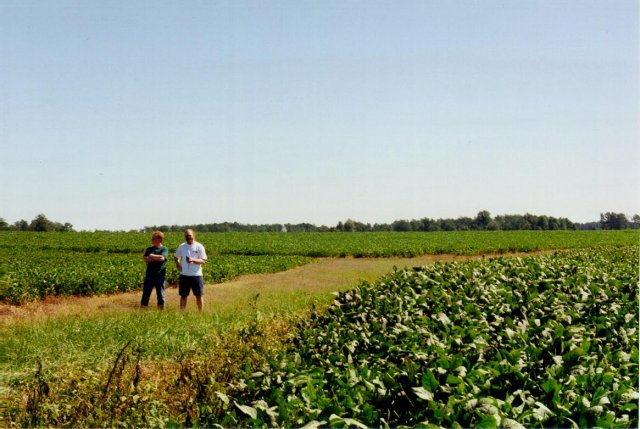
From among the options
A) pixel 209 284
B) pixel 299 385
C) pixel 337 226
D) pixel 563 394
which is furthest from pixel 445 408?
pixel 337 226

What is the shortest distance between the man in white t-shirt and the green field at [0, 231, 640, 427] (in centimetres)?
73

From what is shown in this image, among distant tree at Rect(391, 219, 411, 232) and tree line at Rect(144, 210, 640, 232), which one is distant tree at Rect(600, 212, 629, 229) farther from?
distant tree at Rect(391, 219, 411, 232)

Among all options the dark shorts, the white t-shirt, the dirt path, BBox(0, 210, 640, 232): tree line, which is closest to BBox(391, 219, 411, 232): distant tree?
BBox(0, 210, 640, 232): tree line

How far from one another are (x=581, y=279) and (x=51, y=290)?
16658mm

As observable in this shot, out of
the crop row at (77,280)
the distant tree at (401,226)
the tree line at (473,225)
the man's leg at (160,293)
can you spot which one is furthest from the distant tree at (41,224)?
the man's leg at (160,293)

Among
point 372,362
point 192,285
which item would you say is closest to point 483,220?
point 192,285

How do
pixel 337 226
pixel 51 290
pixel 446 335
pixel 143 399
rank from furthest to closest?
pixel 337 226 < pixel 51 290 < pixel 143 399 < pixel 446 335

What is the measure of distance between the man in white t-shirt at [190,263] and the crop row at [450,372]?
20.4ft

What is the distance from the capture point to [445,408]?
9.41 feet

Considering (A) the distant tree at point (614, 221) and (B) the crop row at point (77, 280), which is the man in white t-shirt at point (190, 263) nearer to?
(B) the crop row at point (77, 280)

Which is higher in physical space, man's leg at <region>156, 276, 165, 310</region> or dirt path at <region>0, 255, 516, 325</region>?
man's leg at <region>156, 276, 165, 310</region>

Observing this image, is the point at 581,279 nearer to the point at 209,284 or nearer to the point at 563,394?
the point at 563,394

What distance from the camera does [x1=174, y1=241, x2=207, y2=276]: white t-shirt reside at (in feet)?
40.3

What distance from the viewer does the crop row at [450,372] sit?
292 centimetres
